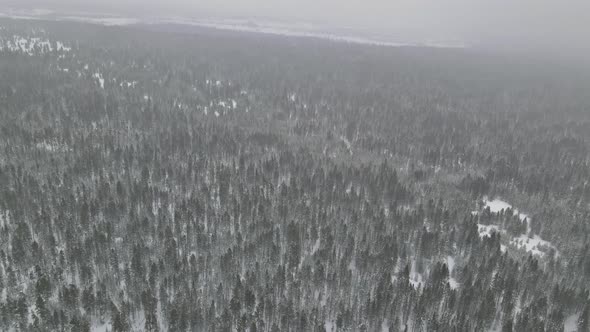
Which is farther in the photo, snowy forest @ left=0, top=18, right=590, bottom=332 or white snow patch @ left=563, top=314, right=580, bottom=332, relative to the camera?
white snow patch @ left=563, top=314, right=580, bottom=332

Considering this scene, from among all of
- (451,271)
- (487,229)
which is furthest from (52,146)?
(487,229)

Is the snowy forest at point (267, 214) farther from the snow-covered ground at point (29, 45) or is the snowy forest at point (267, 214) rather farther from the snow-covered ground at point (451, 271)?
the snow-covered ground at point (29, 45)

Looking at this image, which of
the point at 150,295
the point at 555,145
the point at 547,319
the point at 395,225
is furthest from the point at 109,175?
the point at 555,145

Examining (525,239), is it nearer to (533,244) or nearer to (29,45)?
(533,244)

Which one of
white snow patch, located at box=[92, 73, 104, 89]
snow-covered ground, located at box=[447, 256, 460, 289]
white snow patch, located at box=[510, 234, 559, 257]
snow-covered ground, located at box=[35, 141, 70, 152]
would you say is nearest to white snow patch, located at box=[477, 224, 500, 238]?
white snow patch, located at box=[510, 234, 559, 257]

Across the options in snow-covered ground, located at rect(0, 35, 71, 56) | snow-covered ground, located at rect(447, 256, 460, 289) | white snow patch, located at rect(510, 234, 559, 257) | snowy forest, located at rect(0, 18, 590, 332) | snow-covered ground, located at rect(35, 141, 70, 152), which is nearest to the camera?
snowy forest, located at rect(0, 18, 590, 332)

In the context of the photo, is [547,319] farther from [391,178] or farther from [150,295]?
[150,295]

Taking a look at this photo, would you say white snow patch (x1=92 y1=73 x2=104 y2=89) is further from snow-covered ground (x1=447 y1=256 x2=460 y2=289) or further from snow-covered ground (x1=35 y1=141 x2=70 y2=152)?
snow-covered ground (x1=447 y1=256 x2=460 y2=289)

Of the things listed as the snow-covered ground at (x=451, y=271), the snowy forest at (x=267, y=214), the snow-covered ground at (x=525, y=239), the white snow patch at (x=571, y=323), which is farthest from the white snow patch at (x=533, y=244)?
the white snow patch at (x=571, y=323)
